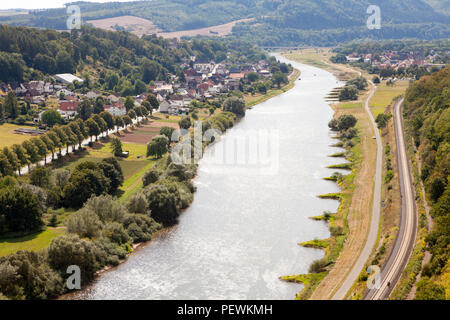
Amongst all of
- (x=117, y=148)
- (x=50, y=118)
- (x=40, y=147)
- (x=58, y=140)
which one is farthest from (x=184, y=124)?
(x=40, y=147)

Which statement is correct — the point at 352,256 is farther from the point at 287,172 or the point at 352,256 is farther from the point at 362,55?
the point at 362,55

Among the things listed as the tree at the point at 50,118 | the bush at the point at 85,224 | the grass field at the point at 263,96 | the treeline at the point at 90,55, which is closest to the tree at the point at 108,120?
the tree at the point at 50,118

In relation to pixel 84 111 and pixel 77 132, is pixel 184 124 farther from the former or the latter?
pixel 77 132

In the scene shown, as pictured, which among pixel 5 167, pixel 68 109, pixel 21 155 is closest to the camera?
pixel 5 167

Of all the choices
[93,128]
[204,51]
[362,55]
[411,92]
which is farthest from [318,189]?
[362,55]

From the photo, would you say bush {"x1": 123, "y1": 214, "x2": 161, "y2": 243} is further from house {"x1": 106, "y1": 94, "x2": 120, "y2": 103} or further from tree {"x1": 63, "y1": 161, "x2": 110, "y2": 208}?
house {"x1": 106, "y1": 94, "x2": 120, "y2": 103}

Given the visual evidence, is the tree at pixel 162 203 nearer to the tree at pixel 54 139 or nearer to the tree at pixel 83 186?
the tree at pixel 83 186
